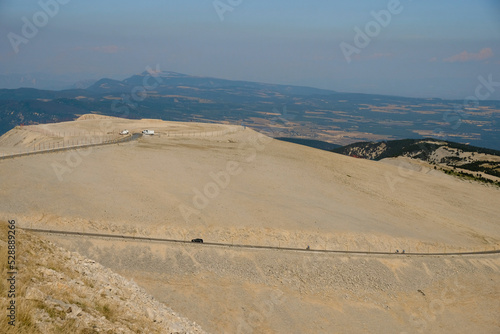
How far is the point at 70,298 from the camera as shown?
1488cm

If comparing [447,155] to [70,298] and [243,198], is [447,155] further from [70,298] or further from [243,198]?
[70,298]

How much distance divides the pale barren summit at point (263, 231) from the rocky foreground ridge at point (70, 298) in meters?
8.31

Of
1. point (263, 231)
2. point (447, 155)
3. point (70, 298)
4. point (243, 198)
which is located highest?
point (447, 155)

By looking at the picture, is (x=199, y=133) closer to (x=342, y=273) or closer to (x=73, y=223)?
(x=73, y=223)

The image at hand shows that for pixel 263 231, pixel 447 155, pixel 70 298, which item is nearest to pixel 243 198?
pixel 263 231

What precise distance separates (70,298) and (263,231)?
25.3m

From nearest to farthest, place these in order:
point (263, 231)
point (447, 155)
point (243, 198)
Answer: point (263, 231)
point (243, 198)
point (447, 155)

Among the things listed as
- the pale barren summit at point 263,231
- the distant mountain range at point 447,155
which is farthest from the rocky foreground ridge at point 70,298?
the distant mountain range at point 447,155

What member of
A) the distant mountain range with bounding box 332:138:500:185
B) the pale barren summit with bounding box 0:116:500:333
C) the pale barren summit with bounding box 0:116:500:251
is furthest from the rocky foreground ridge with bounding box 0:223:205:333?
the distant mountain range with bounding box 332:138:500:185

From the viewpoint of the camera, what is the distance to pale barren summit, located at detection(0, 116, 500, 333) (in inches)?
1173

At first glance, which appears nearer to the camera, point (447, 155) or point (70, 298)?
point (70, 298)

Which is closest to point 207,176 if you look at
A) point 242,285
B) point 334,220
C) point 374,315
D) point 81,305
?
point 334,220

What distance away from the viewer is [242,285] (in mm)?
31188

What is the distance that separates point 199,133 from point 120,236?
54151 mm
